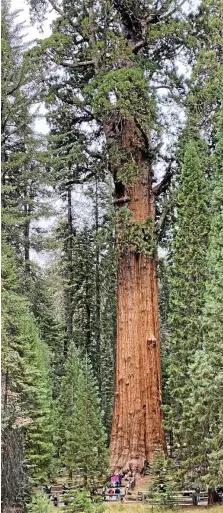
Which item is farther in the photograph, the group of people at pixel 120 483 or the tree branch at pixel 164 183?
the tree branch at pixel 164 183

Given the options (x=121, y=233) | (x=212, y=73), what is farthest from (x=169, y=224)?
(x=212, y=73)

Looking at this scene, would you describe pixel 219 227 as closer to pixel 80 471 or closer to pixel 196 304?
pixel 196 304

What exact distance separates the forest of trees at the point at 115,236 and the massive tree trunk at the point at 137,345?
0.01 meters

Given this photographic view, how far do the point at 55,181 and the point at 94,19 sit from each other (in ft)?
4.86

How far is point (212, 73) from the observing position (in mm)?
6965

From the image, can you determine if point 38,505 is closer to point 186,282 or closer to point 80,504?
point 80,504

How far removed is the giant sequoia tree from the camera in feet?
21.6

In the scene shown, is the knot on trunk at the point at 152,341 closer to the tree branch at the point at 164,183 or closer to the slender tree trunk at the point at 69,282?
the slender tree trunk at the point at 69,282

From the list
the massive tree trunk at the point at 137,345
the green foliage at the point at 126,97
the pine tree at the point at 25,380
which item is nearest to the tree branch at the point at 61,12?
the green foliage at the point at 126,97

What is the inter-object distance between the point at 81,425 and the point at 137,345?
1076mm

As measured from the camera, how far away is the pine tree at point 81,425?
232 inches

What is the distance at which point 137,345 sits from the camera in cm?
681

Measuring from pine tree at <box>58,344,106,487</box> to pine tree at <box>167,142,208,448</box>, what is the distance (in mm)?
642

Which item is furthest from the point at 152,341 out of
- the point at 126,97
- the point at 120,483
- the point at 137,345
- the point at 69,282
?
the point at 126,97
